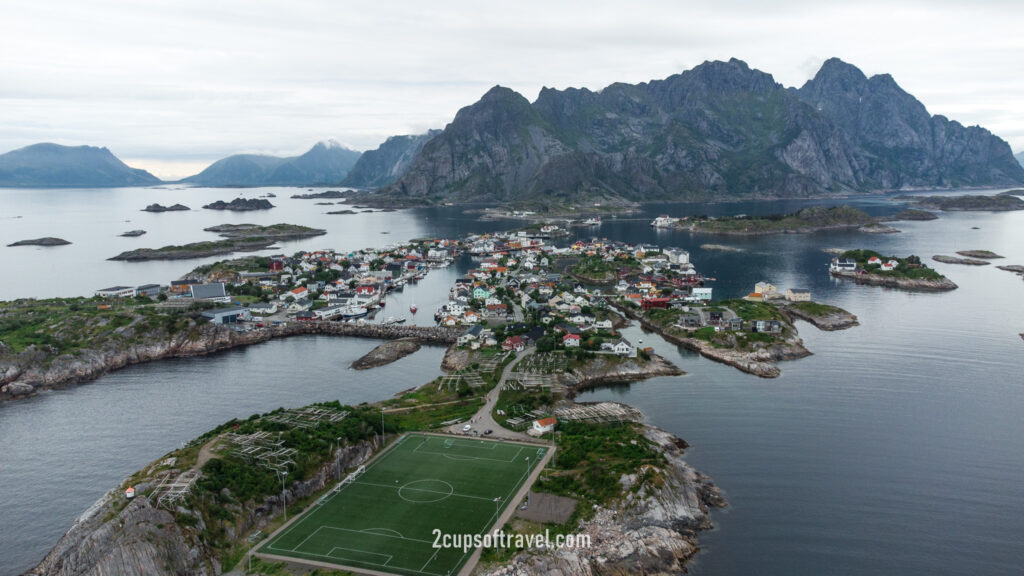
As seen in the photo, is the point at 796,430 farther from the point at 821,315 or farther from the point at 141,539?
the point at 141,539

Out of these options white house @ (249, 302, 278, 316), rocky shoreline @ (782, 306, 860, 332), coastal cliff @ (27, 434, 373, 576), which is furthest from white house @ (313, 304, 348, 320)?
rocky shoreline @ (782, 306, 860, 332)

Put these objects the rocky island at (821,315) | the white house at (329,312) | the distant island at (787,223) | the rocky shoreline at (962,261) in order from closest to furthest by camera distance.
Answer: the rocky island at (821,315) < the white house at (329,312) < the rocky shoreline at (962,261) < the distant island at (787,223)

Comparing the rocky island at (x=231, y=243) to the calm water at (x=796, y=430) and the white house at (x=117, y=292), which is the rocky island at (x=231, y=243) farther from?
the calm water at (x=796, y=430)

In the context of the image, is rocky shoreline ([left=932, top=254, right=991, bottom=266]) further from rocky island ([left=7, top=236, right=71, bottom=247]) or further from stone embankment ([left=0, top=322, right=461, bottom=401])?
rocky island ([left=7, top=236, right=71, bottom=247])

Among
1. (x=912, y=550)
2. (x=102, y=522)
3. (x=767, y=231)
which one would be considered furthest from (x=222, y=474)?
(x=767, y=231)

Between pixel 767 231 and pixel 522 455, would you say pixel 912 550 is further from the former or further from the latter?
pixel 767 231

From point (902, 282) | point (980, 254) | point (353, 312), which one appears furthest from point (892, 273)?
point (353, 312)

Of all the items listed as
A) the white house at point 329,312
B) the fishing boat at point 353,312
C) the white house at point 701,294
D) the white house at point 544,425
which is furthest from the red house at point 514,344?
the white house at point 701,294
